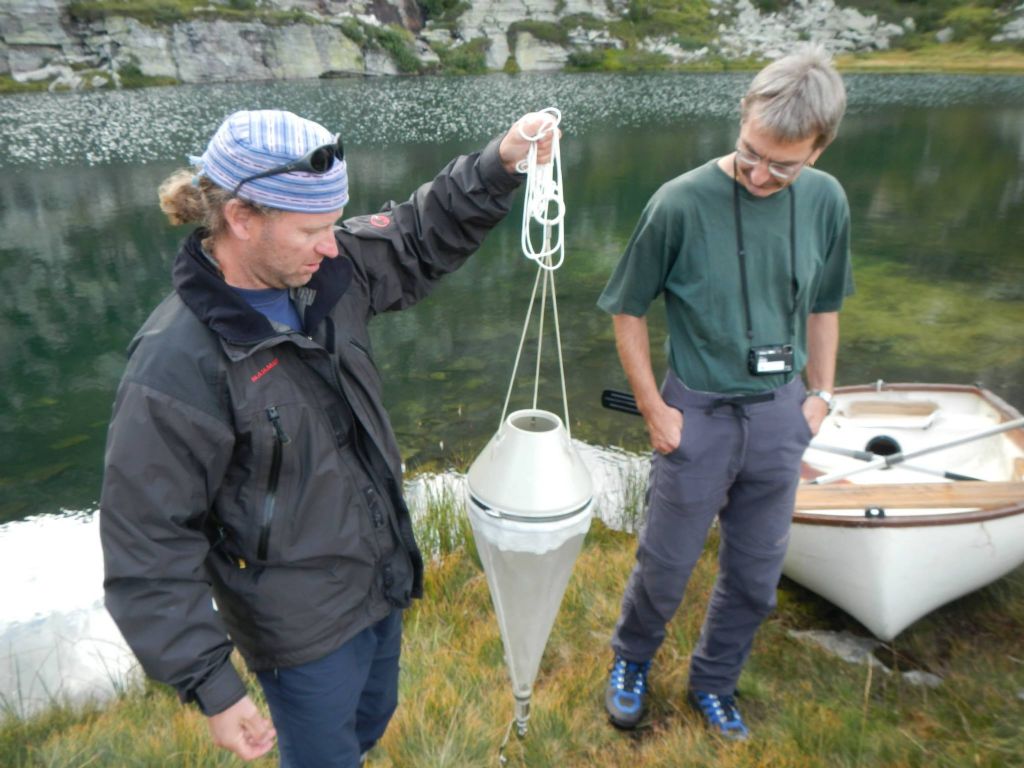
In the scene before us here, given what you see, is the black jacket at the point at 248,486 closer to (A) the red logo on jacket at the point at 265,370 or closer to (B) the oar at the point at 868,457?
(A) the red logo on jacket at the point at 265,370

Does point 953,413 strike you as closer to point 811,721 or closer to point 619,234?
point 811,721

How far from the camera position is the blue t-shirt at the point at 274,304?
5.56 ft

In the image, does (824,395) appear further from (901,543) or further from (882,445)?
(882,445)

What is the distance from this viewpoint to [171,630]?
5.01 feet

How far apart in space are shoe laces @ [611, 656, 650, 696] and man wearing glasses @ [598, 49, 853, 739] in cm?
22

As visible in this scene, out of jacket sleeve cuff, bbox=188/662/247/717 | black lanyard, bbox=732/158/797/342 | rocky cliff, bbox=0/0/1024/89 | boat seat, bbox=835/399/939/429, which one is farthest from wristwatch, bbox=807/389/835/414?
rocky cliff, bbox=0/0/1024/89

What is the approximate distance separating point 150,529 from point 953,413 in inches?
196

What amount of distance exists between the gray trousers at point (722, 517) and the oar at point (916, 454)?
Answer: 4.39 ft

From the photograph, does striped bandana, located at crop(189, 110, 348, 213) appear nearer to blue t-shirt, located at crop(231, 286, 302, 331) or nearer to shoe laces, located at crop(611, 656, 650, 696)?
blue t-shirt, located at crop(231, 286, 302, 331)

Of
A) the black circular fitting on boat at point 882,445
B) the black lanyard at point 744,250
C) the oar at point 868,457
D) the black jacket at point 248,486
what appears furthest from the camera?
the black circular fitting on boat at point 882,445

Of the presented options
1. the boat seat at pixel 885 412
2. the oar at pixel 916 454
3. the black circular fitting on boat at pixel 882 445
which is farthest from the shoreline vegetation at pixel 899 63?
the oar at pixel 916 454

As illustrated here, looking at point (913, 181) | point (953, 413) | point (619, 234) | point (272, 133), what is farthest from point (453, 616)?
point (913, 181)

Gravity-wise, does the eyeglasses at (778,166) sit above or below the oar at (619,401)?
above

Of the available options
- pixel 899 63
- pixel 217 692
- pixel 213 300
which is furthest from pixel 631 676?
pixel 899 63
